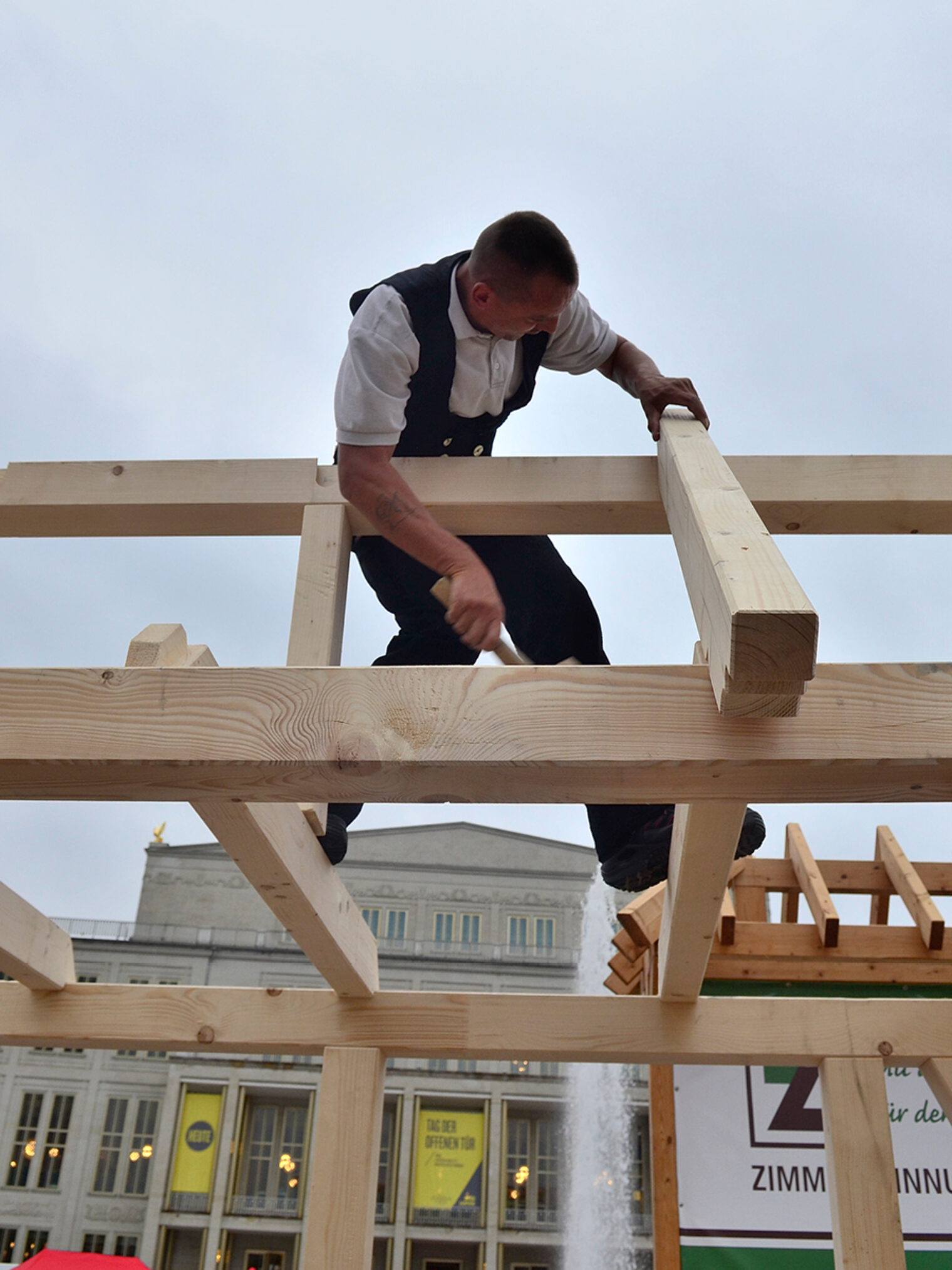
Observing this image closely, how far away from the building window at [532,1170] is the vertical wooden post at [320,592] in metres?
20.0

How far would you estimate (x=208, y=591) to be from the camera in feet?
215

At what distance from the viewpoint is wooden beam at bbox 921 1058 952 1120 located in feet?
7.48

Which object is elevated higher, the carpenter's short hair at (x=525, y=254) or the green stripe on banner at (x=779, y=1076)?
the carpenter's short hair at (x=525, y=254)

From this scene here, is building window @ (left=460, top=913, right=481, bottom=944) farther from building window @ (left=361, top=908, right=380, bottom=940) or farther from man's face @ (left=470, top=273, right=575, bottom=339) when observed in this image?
man's face @ (left=470, top=273, right=575, bottom=339)

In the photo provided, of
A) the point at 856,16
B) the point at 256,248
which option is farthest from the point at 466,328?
the point at 256,248

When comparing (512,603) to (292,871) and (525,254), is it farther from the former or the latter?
(292,871)

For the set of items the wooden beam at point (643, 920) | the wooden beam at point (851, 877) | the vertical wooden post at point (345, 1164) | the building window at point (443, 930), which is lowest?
the vertical wooden post at point (345, 1164)

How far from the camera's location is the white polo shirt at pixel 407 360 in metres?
1.78

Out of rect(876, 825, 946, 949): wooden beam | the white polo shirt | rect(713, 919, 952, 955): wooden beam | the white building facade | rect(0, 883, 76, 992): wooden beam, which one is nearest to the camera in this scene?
the white polo shirt

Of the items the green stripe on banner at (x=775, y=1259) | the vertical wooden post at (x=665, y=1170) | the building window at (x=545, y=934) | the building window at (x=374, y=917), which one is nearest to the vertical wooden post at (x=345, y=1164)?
the vertical wooden post at (x=665, y=1170)

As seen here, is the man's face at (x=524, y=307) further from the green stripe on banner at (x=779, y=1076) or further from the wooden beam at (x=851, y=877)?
the green stripe on banner at (x=779, y=1076)

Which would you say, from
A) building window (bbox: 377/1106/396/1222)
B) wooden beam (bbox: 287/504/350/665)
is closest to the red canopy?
wooden beam (bbox: 287/504/350/665)

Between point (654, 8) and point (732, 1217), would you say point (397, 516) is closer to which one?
point (732, 1217)

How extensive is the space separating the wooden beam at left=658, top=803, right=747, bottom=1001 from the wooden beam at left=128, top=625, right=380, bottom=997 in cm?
65
